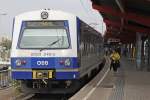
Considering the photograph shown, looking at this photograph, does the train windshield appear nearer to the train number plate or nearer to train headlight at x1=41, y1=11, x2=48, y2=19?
train headlight at x1=41, y1=11, x2=48, y2=19

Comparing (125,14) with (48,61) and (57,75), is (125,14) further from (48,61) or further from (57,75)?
(57,75)

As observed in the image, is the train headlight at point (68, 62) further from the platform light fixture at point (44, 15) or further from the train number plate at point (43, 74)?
the platform light fixture at point (44, 15)

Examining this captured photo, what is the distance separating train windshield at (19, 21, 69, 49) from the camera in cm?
1959

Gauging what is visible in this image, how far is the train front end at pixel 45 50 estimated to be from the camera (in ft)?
63.1

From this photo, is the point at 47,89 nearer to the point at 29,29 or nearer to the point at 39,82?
the point at 39,82

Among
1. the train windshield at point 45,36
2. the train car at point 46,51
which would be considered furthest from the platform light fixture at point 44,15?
the train windshield at point 45,36

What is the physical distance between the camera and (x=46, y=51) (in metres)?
19.5

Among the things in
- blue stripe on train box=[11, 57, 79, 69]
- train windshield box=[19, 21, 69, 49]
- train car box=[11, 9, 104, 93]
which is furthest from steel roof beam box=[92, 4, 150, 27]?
blue stripe on train box=[11, 57, 79, 69]

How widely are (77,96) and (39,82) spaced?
8.13 feet

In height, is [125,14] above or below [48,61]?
above

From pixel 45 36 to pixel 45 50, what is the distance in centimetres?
52

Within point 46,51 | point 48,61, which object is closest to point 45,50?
point 46,51

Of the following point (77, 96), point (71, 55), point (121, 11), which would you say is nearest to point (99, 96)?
point (77, 96)

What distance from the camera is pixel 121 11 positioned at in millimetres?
36250
